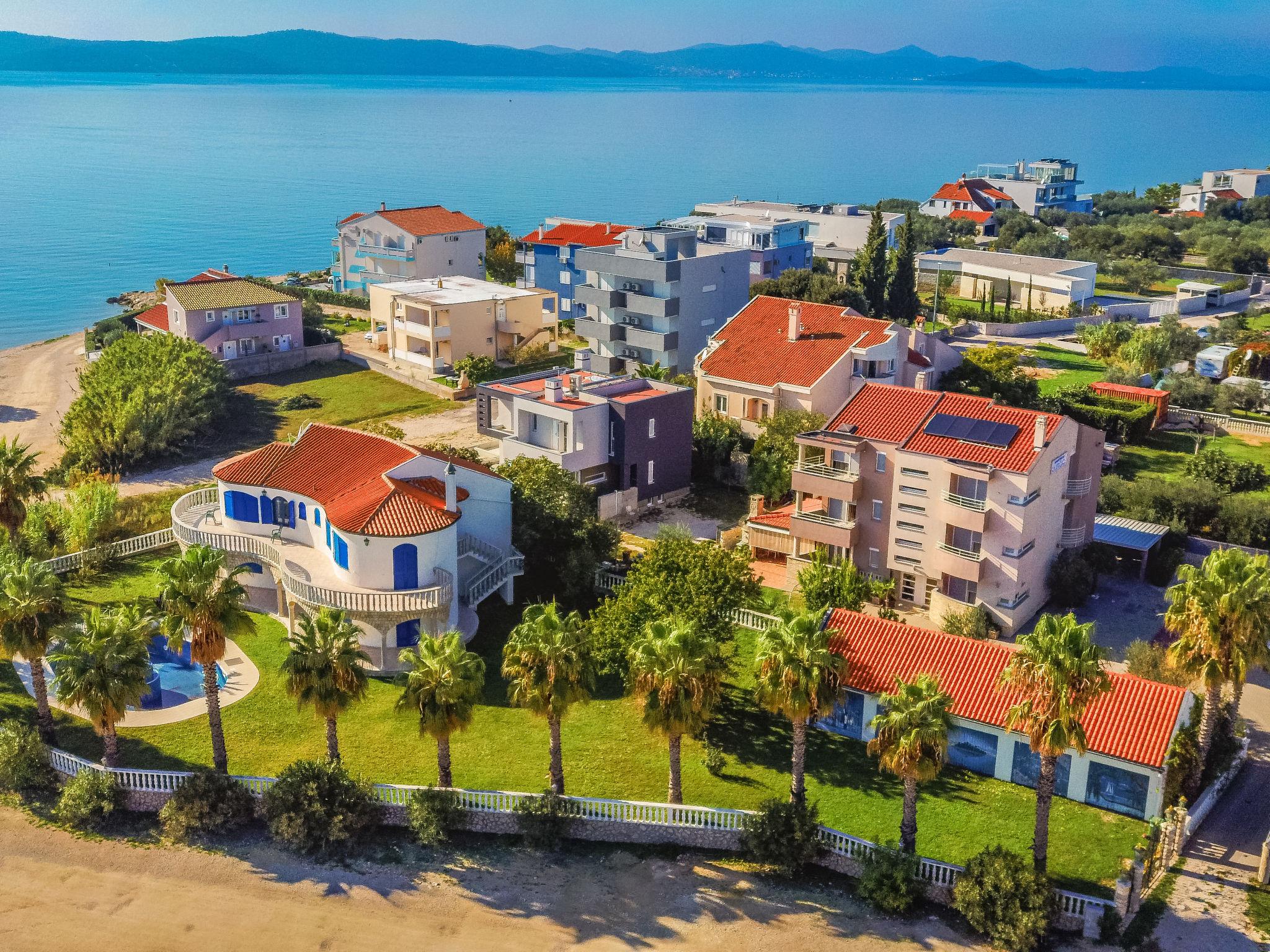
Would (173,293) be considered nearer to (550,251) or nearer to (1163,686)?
(550,251)

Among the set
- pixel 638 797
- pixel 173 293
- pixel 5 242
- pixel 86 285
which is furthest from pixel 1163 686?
pixel 5 242

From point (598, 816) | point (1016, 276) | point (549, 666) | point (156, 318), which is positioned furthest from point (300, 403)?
point (1016, 276)

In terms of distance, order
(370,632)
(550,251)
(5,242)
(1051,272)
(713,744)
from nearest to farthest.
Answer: (713,744), (370,632), (550,251), (1051,272), (5,242)

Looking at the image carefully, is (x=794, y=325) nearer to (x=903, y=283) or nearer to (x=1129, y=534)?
Answer: (x=1129, y=534)

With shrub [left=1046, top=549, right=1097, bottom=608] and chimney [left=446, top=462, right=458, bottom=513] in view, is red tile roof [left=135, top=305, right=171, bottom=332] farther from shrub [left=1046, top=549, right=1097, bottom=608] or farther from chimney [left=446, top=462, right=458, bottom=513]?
shrub [left=1046, top=549, right=1097, bottom=608]

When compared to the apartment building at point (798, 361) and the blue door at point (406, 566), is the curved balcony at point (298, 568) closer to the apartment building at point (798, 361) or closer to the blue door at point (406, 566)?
the blue door at point (406, 566)

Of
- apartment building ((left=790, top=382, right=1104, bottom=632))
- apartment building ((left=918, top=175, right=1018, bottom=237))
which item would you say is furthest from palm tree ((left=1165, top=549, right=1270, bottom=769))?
apartment building ((left=918, top=175, right=1018, bottom=237))

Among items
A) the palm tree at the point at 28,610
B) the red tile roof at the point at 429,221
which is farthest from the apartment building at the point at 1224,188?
the palm tree at the point at 28,610
